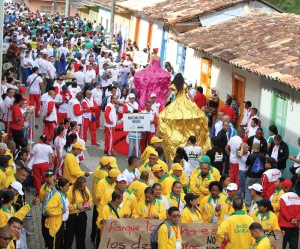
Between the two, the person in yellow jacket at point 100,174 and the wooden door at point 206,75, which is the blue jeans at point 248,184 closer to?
the person in yellow jacket at point 100,174

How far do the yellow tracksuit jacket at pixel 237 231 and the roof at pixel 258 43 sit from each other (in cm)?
644

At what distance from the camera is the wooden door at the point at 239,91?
25.0 metres

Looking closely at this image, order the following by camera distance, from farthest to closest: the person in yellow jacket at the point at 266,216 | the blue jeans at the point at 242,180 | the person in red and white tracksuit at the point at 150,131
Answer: the person in red and white tracksuit at the point at 150,131 → the blue jeans at the point at 242,180 → the person in yellow jacket at the point at 266,216

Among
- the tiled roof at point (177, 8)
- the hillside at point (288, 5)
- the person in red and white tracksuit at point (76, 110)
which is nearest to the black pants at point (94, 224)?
the person in red and white tracksuit at point (76, 110)

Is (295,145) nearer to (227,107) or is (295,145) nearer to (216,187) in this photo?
(227,107)

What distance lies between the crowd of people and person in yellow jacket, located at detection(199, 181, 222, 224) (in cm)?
2

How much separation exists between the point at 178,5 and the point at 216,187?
2255 cm

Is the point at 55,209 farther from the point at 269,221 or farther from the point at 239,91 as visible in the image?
the point at 239,91

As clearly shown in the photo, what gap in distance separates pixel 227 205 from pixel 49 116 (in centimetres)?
904

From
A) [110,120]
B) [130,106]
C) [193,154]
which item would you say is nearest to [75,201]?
[193,154]

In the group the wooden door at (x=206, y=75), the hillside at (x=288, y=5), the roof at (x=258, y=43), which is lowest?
the wooden door at (x=206, y=75)

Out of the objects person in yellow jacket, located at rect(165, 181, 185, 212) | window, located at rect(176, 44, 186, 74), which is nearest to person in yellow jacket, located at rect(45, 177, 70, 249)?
person in yellow jacket, located at rect(165, 181, 185, 212)

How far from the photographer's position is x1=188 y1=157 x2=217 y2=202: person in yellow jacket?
15.9 metres

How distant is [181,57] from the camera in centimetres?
3381
